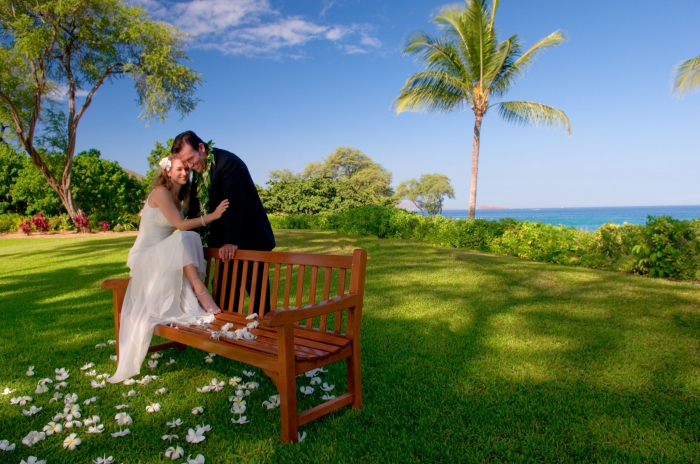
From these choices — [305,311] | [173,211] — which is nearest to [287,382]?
[305,311]

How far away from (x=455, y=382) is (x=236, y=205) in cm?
215

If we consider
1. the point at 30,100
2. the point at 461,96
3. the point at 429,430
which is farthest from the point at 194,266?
the point at 30,100

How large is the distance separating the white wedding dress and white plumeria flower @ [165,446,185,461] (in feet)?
3.81

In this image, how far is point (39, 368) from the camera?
3.58 m

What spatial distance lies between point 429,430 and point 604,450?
2.98ft

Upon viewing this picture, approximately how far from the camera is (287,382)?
236 centimetres

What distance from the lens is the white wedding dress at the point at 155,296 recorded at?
328cm

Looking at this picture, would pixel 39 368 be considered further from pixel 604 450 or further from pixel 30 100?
pixel 30 100

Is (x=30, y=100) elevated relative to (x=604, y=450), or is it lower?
elevated

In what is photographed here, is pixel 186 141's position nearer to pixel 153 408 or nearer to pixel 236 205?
pixel 236 205

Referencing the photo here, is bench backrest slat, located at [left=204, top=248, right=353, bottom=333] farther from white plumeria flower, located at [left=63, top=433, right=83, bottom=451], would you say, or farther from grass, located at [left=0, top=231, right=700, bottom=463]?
white plumeria flower, located at [left=63, top=433, right=83, bottom=451]

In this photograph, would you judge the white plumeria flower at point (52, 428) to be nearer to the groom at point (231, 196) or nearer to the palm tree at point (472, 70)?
the groom at point (231, 196)

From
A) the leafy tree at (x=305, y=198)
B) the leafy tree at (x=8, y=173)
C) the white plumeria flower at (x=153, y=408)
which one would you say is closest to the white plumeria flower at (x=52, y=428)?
the white plumeria flower at (x=153, y=408)

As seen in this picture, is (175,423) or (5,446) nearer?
(5,446)
